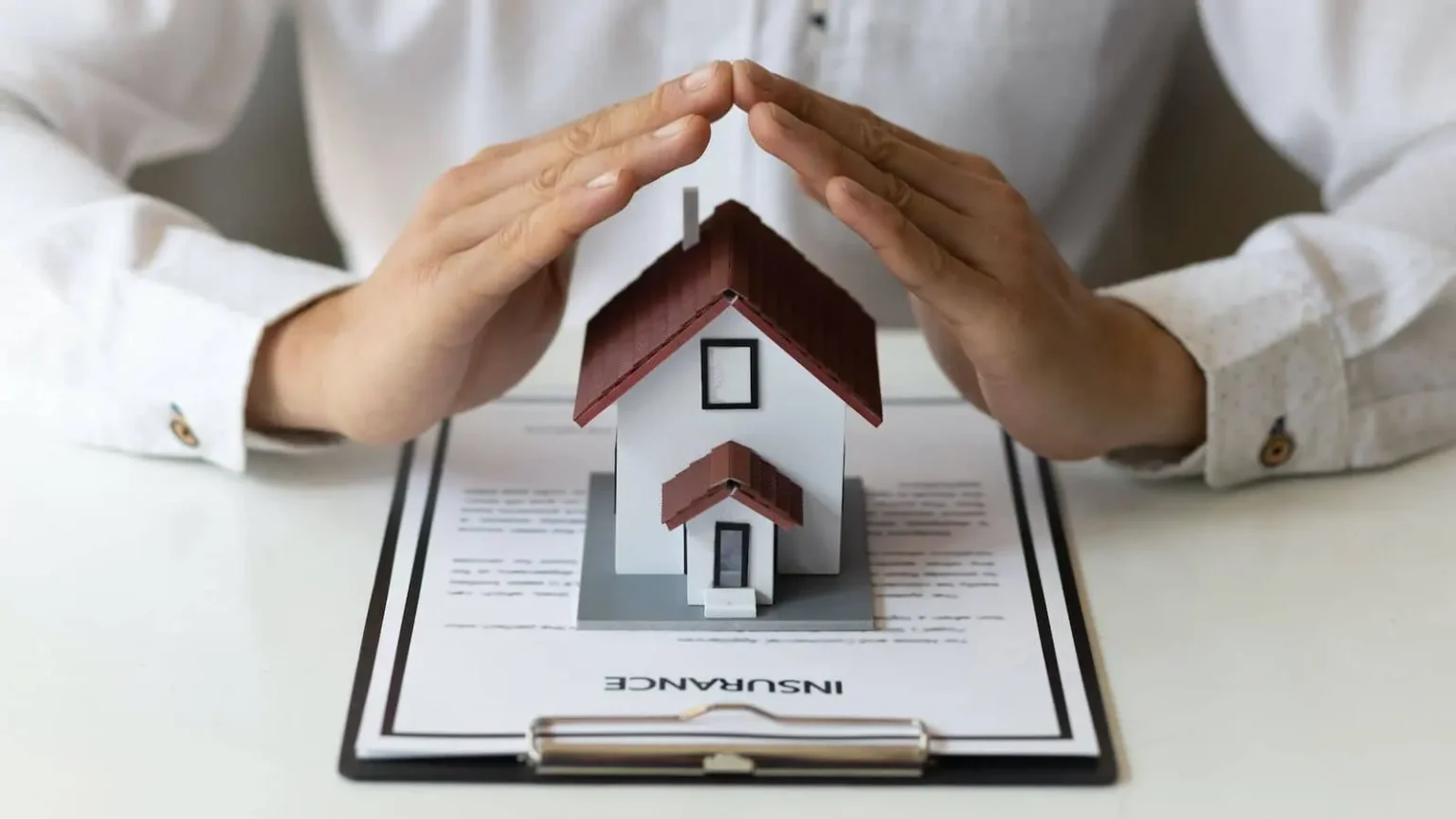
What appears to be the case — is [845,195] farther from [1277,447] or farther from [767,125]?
Answer: [1277,447]

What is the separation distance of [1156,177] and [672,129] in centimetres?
72

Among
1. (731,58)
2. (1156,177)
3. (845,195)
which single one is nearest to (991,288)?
(845,195)

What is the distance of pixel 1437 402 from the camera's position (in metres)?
0.71

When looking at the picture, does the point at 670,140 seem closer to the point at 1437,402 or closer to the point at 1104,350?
the point at 1104,350

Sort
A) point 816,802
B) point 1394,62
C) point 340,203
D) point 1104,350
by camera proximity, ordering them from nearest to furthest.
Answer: point 816,802 < point 1104,350 < point 1394,62 < point 340,203

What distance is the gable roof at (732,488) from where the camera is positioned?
56 cm

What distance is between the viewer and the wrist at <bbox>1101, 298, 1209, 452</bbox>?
2.19 feet

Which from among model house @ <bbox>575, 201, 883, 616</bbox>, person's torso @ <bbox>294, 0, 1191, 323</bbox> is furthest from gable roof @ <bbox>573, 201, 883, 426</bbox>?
person's torso @ <bbox>294, 0, 1191, 323</bbox>

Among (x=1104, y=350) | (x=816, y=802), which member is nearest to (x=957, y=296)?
(x=1104, y=350)

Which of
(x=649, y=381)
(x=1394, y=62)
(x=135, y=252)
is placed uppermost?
(x=1394, y=62)

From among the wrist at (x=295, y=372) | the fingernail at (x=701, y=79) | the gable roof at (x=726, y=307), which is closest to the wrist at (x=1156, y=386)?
the gable roof at (x=726, y=307)

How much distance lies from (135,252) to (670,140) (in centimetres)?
32

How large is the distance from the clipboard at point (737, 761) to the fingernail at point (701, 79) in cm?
24

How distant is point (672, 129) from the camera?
548mm
